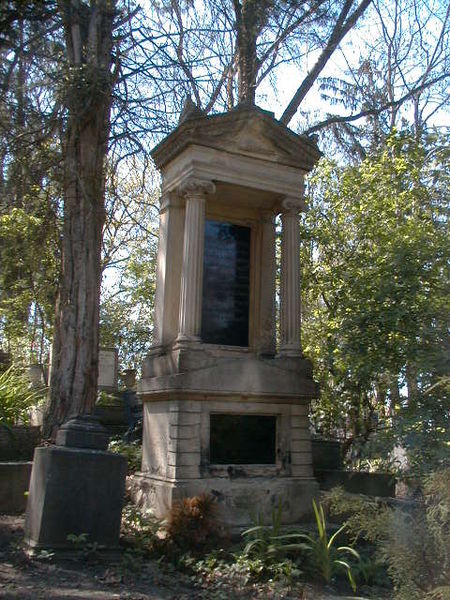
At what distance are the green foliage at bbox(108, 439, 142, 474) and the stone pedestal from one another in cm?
213

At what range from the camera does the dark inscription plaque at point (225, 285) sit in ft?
25.3

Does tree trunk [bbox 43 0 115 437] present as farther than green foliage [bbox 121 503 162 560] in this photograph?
Yes

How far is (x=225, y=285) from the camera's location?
790cm

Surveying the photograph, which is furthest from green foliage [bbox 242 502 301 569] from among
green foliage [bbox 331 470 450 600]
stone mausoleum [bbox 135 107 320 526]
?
green foliage [bbox 331 470 450 600]

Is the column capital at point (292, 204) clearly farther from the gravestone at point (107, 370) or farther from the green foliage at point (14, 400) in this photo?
the gravestone at point (107, 370)

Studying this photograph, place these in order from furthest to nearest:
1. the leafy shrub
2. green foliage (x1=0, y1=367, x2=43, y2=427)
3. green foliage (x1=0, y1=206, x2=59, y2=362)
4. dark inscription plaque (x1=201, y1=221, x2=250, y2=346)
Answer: green foliage (x1=0, y1=206, x2=59, y2=362), green foliage (x1=0, y1=367, x2=43, y2=427), dark inscription plaque (x1=201, y1=221, x2=250, y2=346), the leafy shrub

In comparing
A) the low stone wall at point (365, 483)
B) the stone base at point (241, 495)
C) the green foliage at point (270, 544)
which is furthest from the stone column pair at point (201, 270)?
the green foliage at point (270, 544)

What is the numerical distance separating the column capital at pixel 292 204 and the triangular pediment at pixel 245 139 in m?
0.41

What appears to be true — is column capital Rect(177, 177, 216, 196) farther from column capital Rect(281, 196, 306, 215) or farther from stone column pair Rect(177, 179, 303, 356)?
column capital Rect(281, 196, 306, 215)

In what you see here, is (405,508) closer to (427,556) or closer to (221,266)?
(427,556)

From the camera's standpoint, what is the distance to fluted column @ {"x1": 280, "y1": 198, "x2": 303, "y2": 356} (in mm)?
7625

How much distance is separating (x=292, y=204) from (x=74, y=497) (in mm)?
4361

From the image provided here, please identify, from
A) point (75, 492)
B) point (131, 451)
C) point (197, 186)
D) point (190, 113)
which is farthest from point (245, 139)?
point (75, 492)

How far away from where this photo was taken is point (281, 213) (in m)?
8.24
